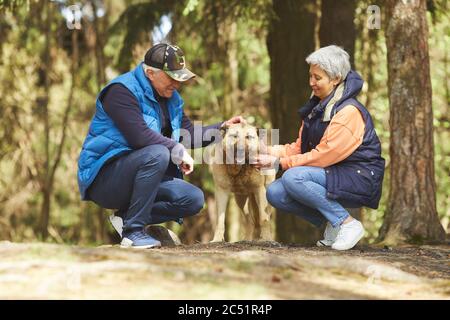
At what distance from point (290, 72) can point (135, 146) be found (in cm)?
453

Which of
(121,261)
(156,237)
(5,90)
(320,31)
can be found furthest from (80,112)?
(121,261)

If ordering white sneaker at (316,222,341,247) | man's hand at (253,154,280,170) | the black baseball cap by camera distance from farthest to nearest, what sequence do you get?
1. white sneaker at (316,222,341,247)
2. man's hand at (253,154,280,170)
3. the black baseball cap

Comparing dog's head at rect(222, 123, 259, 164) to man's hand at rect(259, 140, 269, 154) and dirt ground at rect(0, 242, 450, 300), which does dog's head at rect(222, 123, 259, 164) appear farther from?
dirt ground at rect(0, 242, 450, 300)

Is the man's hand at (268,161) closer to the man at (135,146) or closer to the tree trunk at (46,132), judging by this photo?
the man at (135,146)

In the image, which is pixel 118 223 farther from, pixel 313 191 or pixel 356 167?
pixel 356 167

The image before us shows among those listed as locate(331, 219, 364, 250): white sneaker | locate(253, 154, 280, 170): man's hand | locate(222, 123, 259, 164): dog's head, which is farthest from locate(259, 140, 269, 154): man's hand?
locate(331, 219, 364, 250): white sneaker

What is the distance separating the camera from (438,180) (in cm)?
1705

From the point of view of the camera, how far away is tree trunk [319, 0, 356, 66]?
10016 mm

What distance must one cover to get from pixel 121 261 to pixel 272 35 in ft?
22.6

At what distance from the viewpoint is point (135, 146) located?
22.0 ft

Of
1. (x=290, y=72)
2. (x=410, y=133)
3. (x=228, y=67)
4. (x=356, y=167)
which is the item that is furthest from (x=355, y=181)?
(x=228, y=67)

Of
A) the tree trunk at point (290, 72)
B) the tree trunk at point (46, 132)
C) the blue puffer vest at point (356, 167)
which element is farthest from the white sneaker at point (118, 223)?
the tree trunk at point (46, 132)

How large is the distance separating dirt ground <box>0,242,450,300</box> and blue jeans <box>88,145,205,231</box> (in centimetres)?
141

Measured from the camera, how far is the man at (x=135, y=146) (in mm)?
6641
